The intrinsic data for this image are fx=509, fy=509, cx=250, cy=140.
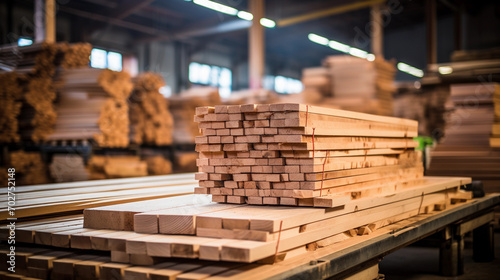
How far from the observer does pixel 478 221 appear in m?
5.31

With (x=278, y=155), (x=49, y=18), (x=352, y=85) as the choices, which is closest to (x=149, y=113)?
(x=49, y=18)

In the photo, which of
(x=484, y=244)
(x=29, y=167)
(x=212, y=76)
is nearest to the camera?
(x=484, y=244)

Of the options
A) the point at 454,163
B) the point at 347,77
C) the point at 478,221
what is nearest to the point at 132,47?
the point at 347,77

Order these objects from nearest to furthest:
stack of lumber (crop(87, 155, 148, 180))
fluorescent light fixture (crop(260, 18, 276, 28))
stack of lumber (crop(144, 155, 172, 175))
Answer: stack of lumber (crop(87, 155, 148, 180)), stack of lumber (crop(144, 155, 172, 175)), fluorescent light fixture (crop(260, 18, 276, 28))

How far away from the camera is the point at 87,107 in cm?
771

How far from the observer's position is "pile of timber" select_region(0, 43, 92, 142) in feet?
23.7

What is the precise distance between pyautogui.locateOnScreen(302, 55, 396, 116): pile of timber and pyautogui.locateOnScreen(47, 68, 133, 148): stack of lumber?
12.8ft

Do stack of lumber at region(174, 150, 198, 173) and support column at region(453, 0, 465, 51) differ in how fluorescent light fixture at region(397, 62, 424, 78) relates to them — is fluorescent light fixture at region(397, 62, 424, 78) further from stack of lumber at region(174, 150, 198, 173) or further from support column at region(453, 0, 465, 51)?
stack of lumber at region(174, 150, 198, 173)

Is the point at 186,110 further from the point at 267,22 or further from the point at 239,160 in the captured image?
the point at 239,160

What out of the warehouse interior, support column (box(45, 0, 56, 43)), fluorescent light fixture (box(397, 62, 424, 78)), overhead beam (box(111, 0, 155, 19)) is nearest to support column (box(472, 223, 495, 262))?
the warehouse interior

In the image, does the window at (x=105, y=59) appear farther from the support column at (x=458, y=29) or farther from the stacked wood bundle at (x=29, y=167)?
the support column at (x=458, y=29)

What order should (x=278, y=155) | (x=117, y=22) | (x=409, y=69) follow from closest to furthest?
(x=278, y=155), (x=117, y=22), (x=409, y=69)

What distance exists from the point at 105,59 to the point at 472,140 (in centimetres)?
1257

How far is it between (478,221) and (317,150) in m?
3.03
